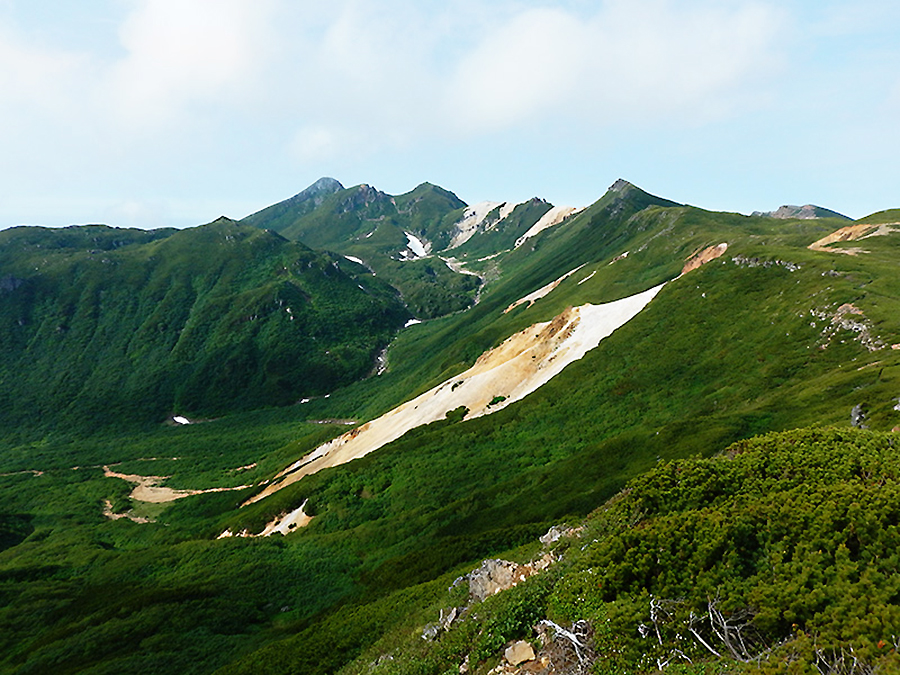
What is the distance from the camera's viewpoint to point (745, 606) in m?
13.0

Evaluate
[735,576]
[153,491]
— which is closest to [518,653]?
[735,576]

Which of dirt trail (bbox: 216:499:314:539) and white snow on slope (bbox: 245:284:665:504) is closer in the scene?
→ dirt trail (bbox: 216:499:314:539)

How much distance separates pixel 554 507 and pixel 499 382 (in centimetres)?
4111

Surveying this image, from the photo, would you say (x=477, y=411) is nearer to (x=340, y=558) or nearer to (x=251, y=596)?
(x=340, y=558)

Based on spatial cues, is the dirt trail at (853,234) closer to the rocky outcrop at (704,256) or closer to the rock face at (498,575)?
the rocky outcrop at (704,256)

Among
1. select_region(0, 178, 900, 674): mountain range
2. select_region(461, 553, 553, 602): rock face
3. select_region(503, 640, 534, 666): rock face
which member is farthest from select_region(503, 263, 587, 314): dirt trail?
select_region(503, 640, 534, 666): rock face

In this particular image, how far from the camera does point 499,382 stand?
3182 inches

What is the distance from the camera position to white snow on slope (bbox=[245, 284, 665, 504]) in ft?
259

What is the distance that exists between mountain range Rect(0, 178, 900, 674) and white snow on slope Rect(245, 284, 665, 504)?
0.70m

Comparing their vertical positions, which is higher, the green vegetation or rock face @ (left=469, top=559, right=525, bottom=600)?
the green vegetation

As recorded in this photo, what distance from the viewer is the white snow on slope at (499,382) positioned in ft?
259

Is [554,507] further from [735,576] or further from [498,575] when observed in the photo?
[735,576]

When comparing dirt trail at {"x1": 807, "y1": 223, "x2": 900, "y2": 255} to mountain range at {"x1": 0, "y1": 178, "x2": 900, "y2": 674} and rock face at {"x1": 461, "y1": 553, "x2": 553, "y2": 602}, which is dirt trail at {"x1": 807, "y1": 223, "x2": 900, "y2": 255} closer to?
mountain range at {"x1": 0, "y1": 178, "x2": 900, "y2": 674}

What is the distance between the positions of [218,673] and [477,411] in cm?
5135
